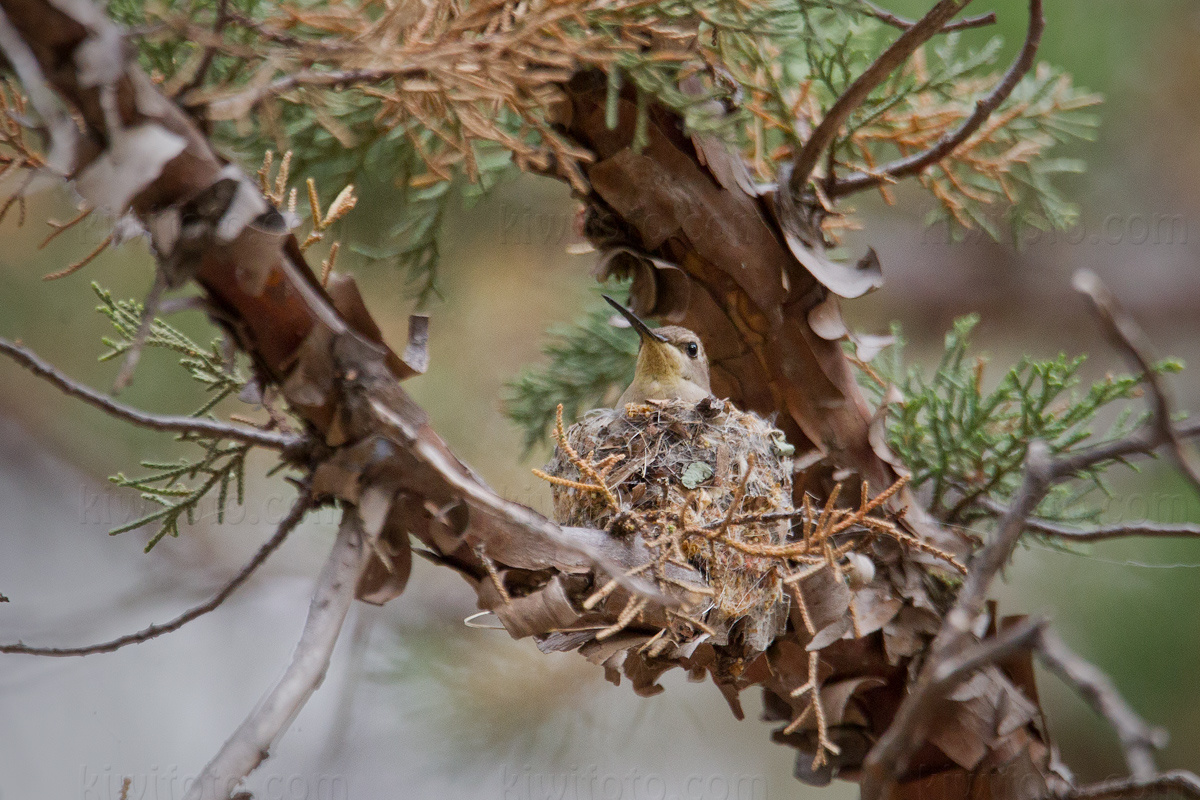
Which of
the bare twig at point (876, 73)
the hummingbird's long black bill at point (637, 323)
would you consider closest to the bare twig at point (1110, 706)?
the bare twig at point (876, 73)

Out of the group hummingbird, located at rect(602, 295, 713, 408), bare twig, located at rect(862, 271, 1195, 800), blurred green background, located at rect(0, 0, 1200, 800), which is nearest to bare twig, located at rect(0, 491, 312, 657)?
bare twig, located at rect(862, 271, 1195, 800)

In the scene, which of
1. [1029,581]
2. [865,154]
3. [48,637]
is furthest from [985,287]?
[48,637]

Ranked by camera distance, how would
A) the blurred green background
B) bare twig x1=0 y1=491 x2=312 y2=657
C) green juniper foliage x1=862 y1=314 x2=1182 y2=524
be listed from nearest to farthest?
bare twig x1=0 y1=491 x2=312 y2=657 < green juniper foliage x1=862 y1=314 x2=1182 y2=524 < the blurred green background

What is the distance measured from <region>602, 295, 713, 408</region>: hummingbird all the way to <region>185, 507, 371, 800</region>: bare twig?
115cm

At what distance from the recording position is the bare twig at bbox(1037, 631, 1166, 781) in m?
0.60

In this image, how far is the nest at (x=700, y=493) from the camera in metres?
1.31

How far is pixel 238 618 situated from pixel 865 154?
7.02 ft

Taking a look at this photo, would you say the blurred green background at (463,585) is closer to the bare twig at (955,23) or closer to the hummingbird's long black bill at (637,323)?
the hummingbird's long black bill at (637,323)

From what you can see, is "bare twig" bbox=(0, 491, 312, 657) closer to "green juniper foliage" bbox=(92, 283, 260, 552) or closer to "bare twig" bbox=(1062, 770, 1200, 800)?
"green juniper foliage" bbox=(92, 283, 260, 552)

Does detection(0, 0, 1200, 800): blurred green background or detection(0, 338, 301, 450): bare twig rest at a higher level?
detection(0, 338, 301, 450): bare twig

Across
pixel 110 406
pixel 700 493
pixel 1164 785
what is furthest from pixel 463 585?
pixel 1164 785

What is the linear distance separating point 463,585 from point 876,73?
229 centimetres

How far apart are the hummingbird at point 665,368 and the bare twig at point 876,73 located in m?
0.66

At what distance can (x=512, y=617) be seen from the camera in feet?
3.71
